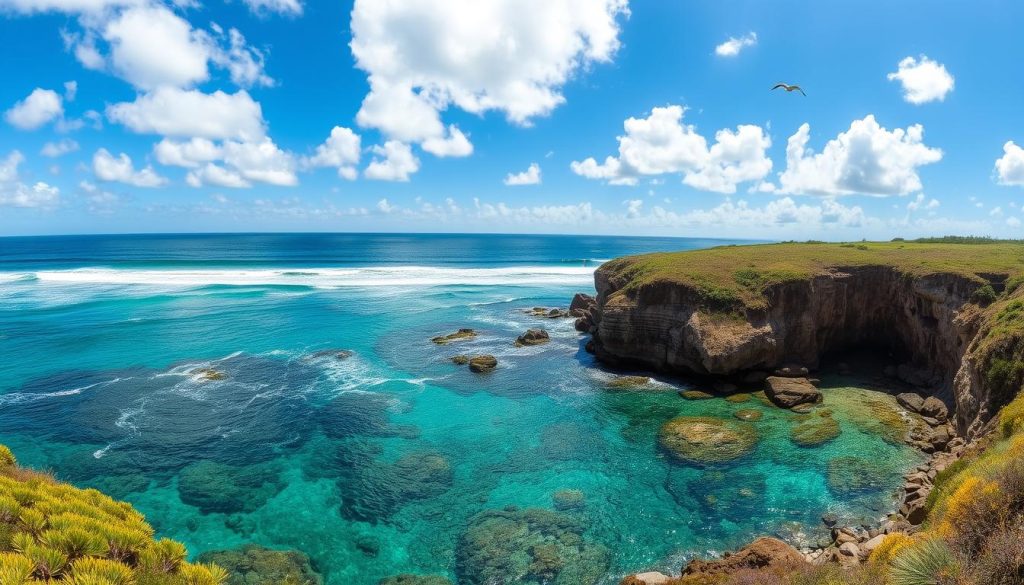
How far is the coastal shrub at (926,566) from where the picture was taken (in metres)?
9.76

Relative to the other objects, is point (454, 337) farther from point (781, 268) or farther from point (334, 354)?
point (781, 268)

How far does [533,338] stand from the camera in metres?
51.4

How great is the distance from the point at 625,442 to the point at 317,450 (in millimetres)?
18336

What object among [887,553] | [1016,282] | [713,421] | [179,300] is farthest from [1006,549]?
[179,300]

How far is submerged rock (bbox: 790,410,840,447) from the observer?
1125 inches

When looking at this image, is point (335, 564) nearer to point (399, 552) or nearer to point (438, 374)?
point (399, 552)

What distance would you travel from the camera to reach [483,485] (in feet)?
82.2

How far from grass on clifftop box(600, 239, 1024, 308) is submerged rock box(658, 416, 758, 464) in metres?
11.9

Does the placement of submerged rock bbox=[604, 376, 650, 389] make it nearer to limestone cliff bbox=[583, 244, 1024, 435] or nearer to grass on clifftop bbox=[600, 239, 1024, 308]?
limestone cliff bbox=[583, 244, 1024, 435]

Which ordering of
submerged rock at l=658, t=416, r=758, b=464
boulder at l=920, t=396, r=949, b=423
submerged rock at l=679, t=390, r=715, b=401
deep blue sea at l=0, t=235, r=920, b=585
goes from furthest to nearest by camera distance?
1. submerged rock at l=679, t=390, r=715, b=401
2. boulder at l=920, t=396, r=949, b=423
3. submerged rock at l=658, t=416, r=758, b=464
4. deep blue sea at l=0, t=235, r=920, b=585

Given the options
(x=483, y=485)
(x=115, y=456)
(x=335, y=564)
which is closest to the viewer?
(x=335, y=564)

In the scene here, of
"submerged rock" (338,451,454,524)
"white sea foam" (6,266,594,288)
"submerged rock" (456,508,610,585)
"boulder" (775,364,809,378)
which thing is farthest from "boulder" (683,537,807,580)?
"white sea foam" (6,266,594,288)

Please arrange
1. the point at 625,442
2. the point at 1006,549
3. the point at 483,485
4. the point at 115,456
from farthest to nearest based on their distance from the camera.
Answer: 1. the point at 625,442
2. the point at 115,456
3. the point at 483,485
4. the point at 1006,549

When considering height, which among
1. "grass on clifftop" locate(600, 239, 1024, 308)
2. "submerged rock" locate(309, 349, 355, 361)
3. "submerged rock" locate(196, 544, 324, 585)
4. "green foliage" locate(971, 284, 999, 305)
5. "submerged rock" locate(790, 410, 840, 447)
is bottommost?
"submerged rock" locate(196, 544, 324, 585)
